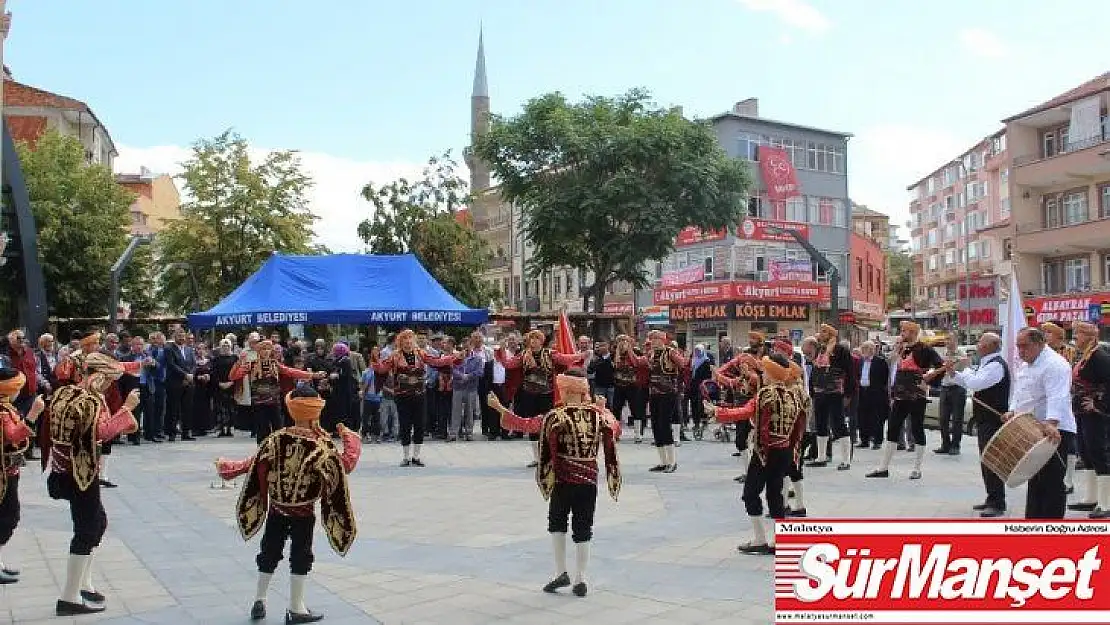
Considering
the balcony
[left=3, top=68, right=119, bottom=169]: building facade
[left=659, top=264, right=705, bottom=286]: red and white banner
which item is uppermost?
[left=3, top=68, right=119, bottom=169]: building facade

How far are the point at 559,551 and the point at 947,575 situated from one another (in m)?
3.78

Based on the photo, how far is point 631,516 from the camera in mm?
10625

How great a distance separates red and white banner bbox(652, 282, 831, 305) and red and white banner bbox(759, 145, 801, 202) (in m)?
5.01

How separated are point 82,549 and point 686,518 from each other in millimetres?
5775

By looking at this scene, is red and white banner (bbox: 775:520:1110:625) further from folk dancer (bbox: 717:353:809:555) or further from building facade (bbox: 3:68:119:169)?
building facade (bbox: 3:68:119:169)

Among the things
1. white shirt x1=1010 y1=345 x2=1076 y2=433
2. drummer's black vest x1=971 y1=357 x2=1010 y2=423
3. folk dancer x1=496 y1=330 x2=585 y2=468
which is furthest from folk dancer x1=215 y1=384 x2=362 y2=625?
folk dancer x1=496 y1=330 x2=585 y2=468

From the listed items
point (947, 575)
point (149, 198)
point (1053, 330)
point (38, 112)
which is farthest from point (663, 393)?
point (149, 198)

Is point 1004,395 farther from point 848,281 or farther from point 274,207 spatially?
point 848,281

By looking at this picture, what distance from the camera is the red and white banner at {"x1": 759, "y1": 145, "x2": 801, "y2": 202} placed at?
53.1 metres

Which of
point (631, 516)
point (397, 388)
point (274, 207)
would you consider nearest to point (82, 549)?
point (631, 516)

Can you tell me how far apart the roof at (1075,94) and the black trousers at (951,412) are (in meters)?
31.9

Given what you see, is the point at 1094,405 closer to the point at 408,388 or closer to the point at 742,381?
the point at 742,381

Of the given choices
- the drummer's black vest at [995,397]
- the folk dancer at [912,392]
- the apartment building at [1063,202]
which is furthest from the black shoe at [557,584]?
the apartment building at [1063,202]

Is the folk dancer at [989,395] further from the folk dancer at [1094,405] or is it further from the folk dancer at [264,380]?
the folk dancer at [264,380]
